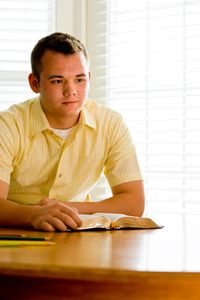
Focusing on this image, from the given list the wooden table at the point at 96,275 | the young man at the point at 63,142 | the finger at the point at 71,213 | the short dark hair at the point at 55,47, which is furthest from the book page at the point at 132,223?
the short dark hair at the point at 55,47

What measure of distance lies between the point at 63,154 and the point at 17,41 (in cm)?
125

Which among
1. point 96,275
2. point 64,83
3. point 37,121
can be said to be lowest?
point 96,275

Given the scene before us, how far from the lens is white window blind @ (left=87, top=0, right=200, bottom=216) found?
333 cm

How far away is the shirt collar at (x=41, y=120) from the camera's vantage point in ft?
8.18

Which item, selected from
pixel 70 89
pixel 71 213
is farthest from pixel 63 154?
pixel 71 213

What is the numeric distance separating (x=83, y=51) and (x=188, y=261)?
4.56 ft

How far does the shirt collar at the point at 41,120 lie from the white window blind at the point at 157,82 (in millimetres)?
882

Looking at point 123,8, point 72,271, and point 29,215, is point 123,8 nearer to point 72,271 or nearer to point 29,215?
point 29,215

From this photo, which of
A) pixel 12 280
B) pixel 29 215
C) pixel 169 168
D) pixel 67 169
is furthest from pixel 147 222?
pixel 169 168

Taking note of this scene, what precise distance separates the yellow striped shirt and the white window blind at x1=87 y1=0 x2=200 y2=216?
817mm

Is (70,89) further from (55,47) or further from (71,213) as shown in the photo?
(71,213)

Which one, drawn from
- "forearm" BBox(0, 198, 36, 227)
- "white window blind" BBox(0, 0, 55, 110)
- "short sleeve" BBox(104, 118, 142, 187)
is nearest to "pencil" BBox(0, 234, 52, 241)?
"forearm" BBox(0, 198, 36, 227)

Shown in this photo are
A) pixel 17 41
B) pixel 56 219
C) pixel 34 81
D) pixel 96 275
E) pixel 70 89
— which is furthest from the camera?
pixel 17 41

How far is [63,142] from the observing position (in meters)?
2.51
